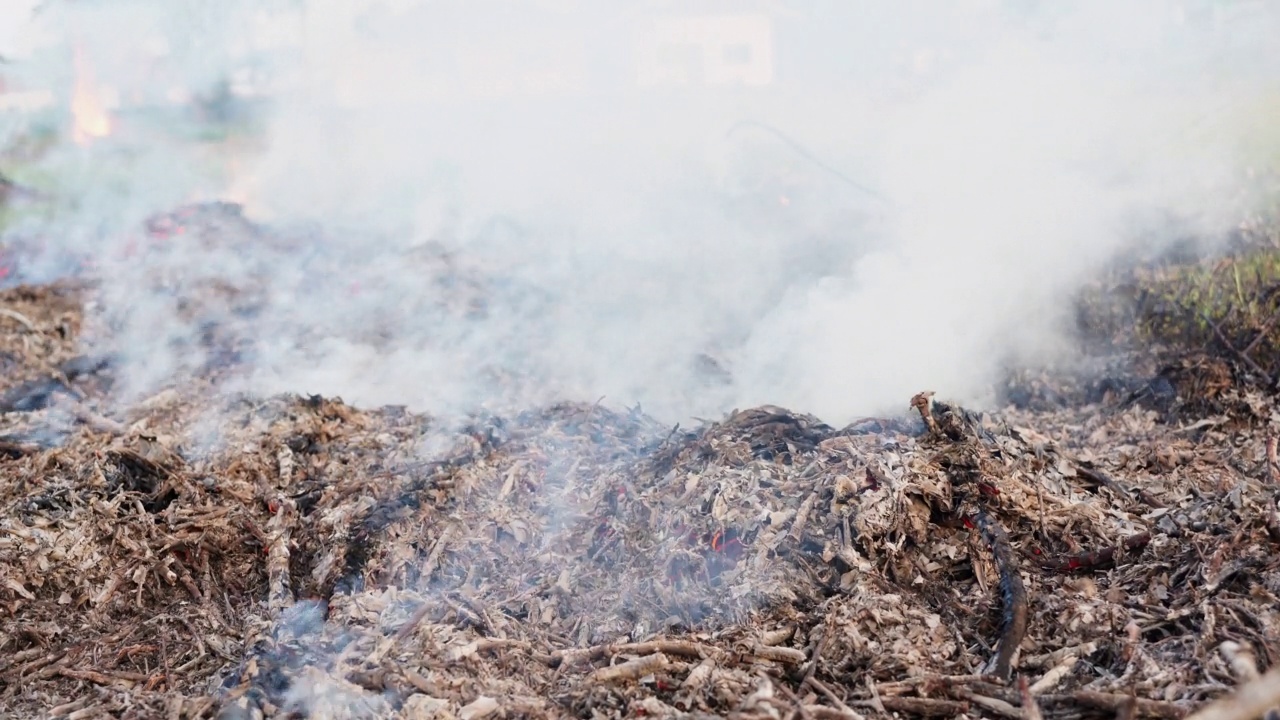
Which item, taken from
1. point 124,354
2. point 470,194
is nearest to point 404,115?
point 470,194

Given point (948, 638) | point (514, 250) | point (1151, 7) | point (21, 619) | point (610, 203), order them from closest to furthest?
point (948, 638)
point (21, 619)
point (1151, 7)
point (514, 250)
point (610, 203)

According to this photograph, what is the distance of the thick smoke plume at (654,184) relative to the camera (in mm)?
9117

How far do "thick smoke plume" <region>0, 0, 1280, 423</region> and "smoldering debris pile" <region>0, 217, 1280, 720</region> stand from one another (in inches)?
82.7

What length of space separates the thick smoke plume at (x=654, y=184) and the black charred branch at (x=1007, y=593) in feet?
9.65

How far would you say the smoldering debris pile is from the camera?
3.87 metres

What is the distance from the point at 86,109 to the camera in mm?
16109

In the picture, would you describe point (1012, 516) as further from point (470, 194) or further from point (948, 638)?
point (470, 194)

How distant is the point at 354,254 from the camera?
13.1 m

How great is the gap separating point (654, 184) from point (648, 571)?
9885 mm

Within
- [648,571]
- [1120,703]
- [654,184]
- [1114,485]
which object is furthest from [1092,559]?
[654,184]

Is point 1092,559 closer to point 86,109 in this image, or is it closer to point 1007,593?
point 1007,593

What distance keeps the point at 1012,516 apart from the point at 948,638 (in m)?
1.07

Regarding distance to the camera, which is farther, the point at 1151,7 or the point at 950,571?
the point at 1151,7

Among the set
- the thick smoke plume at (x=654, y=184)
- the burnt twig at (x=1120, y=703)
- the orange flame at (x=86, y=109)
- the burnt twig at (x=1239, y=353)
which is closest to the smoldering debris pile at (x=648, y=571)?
the burnt twig at (x=1120, y=703)
